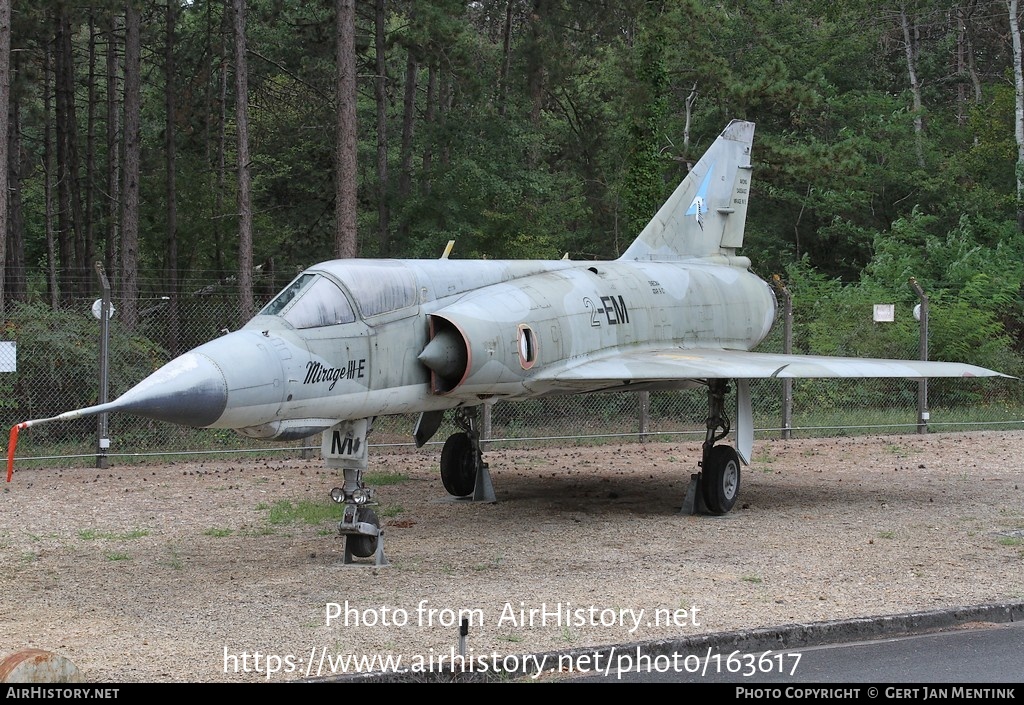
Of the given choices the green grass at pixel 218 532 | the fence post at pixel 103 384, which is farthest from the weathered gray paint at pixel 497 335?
the fence post at pixel 103 384

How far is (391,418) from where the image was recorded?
21.6 m

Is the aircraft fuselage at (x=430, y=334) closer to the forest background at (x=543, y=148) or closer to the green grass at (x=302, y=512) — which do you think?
the green grass at (x=302, y=512)

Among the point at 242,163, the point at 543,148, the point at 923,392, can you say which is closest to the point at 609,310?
the point at 923,392

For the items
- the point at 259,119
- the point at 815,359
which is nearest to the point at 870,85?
the point at 259,119

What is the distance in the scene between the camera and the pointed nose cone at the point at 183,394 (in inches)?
336

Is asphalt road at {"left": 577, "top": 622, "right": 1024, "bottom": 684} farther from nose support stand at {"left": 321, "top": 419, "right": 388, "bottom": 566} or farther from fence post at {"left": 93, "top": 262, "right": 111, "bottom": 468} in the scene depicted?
fence post at {"left": 93, "top": 262, "right": 111, "bottom": 468}

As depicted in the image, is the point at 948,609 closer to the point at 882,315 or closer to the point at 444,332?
the point at 444,332

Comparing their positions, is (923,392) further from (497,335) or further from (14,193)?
(14,193)

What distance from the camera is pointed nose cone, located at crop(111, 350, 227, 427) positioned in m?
8.53

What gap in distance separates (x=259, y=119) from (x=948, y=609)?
35577 millimetres

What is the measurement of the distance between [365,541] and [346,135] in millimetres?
13824

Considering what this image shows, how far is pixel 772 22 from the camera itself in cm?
4022

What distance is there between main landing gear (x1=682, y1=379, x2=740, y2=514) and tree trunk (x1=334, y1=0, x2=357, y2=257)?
9819mm

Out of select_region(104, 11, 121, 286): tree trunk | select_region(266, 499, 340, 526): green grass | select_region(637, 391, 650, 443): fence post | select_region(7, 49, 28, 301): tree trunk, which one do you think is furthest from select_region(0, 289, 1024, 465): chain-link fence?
select_region(104, 11, 121, 286): tree trunk
